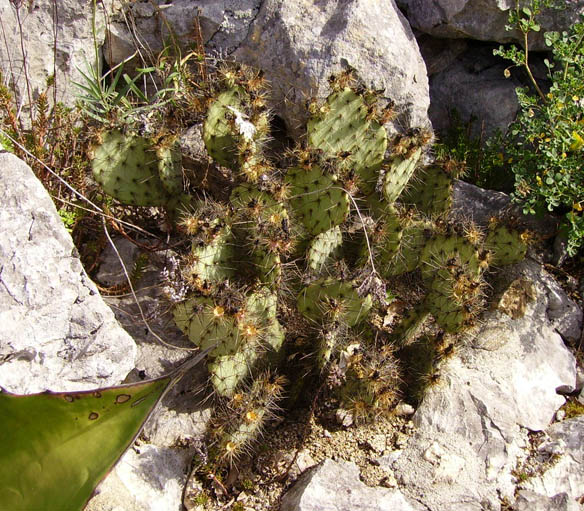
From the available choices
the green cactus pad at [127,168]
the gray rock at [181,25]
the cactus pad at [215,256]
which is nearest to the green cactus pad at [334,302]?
Answer: the cactus pad at [215,256]

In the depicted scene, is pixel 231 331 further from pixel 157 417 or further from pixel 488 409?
pixel 488 409

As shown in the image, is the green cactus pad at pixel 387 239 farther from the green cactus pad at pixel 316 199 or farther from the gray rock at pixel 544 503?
the gray rock at pixel 544 503

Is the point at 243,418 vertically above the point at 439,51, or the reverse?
the point at 439,51

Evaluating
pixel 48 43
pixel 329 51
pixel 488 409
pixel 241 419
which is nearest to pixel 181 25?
pixel 48 43

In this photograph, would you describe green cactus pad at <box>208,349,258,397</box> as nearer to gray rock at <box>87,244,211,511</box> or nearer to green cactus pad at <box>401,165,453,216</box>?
gray rock at <box>87,244,211,511</box>

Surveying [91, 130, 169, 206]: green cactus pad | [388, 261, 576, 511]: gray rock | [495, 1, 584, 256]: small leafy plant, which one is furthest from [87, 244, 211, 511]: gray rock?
[495, 1, 584, 256]: small leafy plant

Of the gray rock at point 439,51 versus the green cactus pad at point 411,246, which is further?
the gray rock at point 439,51

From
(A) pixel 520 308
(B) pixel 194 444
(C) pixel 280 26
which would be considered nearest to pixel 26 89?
(C) pixel 280 26
